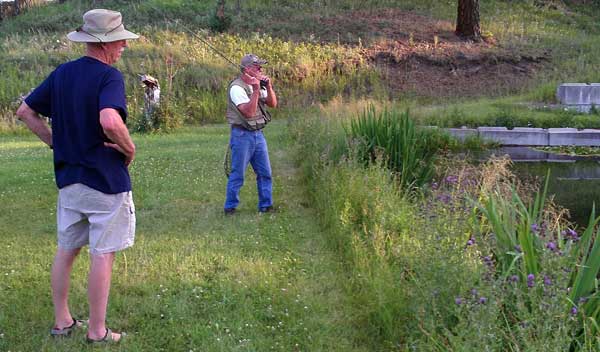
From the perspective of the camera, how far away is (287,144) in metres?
12.1

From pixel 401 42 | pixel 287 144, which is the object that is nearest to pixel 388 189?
pixel 287 144

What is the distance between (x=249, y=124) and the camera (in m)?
7.20

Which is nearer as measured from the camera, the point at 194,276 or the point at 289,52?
the point at 194,276

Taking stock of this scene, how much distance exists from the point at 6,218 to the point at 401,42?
50.2 ft

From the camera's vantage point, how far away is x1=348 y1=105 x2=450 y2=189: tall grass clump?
321 inches

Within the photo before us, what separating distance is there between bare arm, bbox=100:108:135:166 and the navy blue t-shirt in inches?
2.3

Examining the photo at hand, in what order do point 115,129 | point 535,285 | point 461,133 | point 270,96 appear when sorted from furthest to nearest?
point 461,133, point 270,96, point 115,129, point 535,285

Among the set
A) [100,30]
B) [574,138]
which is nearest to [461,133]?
[574,138]

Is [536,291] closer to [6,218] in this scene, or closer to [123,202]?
[123,202]

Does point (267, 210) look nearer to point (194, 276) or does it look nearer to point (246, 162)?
point (246, 162)

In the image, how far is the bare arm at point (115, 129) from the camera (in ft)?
12.7

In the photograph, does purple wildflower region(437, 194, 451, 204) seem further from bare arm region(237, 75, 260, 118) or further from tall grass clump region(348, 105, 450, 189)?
tall grass clump region(348, 105, 450, 189)

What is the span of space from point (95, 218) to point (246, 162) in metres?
3.42

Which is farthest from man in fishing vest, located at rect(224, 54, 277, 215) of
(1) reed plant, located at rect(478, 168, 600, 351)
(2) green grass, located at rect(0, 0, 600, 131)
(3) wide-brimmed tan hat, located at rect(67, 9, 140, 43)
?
(2) green grass, located at rect(0, 0, 600, 131)
